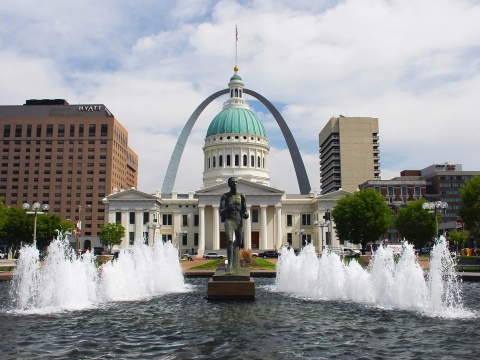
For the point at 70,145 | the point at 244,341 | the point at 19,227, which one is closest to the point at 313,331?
the point at 244,341

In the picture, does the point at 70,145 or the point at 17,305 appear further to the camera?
the point at 70,145

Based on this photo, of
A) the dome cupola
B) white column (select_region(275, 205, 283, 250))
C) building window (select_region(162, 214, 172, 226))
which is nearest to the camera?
white column (select_region(275, 205, 283, 250))

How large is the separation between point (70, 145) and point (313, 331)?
132 m

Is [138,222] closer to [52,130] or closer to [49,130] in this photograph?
[52,130]

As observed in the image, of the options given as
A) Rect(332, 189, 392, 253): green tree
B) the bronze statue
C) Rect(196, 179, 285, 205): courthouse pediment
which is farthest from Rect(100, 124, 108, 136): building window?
the bronze statue

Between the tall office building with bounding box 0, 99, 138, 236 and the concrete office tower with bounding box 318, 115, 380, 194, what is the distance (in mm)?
70849

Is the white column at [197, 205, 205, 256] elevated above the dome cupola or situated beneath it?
situated beneath

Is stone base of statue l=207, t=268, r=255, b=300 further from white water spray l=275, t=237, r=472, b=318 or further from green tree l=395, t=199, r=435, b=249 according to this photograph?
green tree l=395, t=199, r=435, b=249

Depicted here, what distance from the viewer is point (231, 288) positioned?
2164 centimetres

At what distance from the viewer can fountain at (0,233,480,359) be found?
1319 centimetres

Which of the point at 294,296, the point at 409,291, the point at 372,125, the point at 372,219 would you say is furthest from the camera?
the point at 372,125

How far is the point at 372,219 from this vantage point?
70.8m

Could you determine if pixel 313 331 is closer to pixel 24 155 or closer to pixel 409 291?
pixel 409 291

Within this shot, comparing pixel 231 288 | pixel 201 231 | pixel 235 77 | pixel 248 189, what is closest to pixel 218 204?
pixel 201 231
